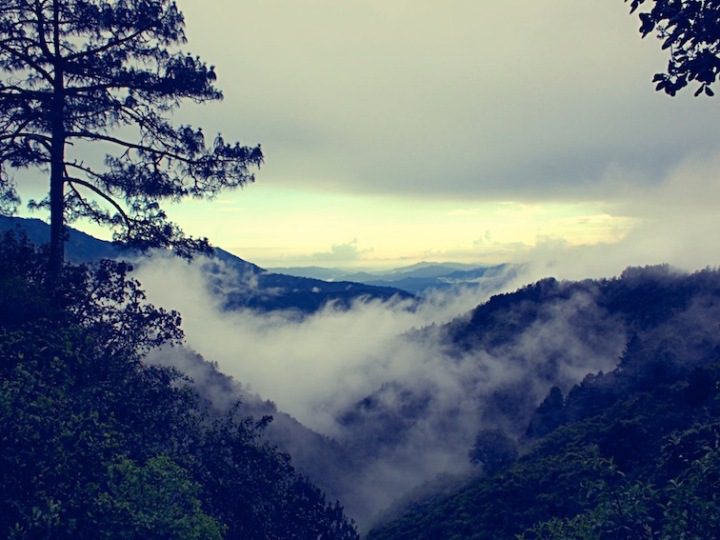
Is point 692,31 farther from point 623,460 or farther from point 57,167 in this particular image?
point 623,460

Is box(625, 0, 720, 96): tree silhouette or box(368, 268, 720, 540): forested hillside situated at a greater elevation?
box(625, 0, 720, 96): tree silhouette

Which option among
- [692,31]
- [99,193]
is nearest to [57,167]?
[99,193]

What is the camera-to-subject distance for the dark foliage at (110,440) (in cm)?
784

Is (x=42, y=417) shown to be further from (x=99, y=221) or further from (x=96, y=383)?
(x=99, y=221)

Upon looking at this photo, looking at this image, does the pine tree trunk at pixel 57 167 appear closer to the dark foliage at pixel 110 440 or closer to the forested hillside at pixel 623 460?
the dark foliage at pixel 110 440

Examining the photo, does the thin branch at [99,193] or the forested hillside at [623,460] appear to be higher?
the thin branch at [99,193]

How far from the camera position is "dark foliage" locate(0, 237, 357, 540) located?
7.84 meters

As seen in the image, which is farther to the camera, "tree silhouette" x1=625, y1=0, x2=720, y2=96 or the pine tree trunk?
the pine tree trunk

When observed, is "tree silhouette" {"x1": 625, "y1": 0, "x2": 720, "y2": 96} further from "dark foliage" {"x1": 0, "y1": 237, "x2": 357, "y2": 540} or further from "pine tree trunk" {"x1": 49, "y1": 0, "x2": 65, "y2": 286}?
"pine tree trunk" {"x1": 49, "y1": 0, "x2": 65, "y2": 286}

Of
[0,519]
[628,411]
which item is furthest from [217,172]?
[628,411]

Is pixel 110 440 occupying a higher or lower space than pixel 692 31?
lower

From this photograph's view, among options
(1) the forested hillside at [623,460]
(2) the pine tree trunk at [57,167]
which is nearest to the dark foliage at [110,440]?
(2) the pine tree trunk at [57,167]

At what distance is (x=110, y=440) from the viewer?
891cm

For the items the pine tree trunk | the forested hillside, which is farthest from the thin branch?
the forested hillside
